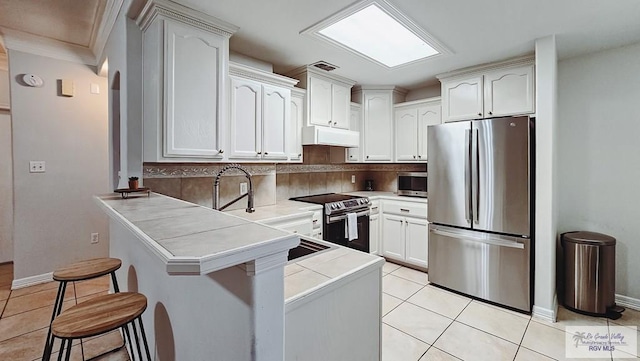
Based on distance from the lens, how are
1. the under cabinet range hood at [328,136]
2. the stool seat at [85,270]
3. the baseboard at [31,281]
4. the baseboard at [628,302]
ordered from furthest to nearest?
the under cabinet range hood at [328,136]
the baseboard at [31,281]
the baseboard at [628,302]
the stool seat at [85,270]

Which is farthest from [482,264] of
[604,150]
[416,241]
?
[604,150]

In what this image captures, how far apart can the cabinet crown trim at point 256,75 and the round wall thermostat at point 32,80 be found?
231 centimetres

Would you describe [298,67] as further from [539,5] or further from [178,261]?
[178,261]

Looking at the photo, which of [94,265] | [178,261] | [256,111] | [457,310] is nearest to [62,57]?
[256,111]

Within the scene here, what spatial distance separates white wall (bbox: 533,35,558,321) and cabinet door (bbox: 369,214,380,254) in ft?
5.66

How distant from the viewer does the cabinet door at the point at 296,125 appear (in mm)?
3201

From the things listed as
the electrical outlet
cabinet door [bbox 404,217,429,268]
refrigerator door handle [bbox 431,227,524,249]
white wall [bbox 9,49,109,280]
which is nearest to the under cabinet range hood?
cabinet door [bbox 404,217,429,268]

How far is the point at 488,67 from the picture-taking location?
3.04m

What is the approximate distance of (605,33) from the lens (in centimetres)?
239

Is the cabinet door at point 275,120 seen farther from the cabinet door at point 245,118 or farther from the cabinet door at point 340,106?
the cabinet door at point 340,106

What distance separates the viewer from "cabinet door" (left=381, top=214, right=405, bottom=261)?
366cm

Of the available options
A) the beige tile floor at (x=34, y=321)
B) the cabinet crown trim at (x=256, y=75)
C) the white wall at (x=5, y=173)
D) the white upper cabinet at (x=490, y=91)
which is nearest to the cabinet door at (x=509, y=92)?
the white upper cabinet at (x=490, y=91)

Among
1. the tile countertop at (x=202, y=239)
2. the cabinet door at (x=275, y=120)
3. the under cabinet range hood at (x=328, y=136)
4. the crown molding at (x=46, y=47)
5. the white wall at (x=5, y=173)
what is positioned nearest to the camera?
the tile countertop at (x=202, y=239)

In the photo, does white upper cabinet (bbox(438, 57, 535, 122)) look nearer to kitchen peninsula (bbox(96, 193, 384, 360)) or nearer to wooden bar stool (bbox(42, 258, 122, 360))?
kitchen peninsula (bbox(96, 193, 384, 360))
